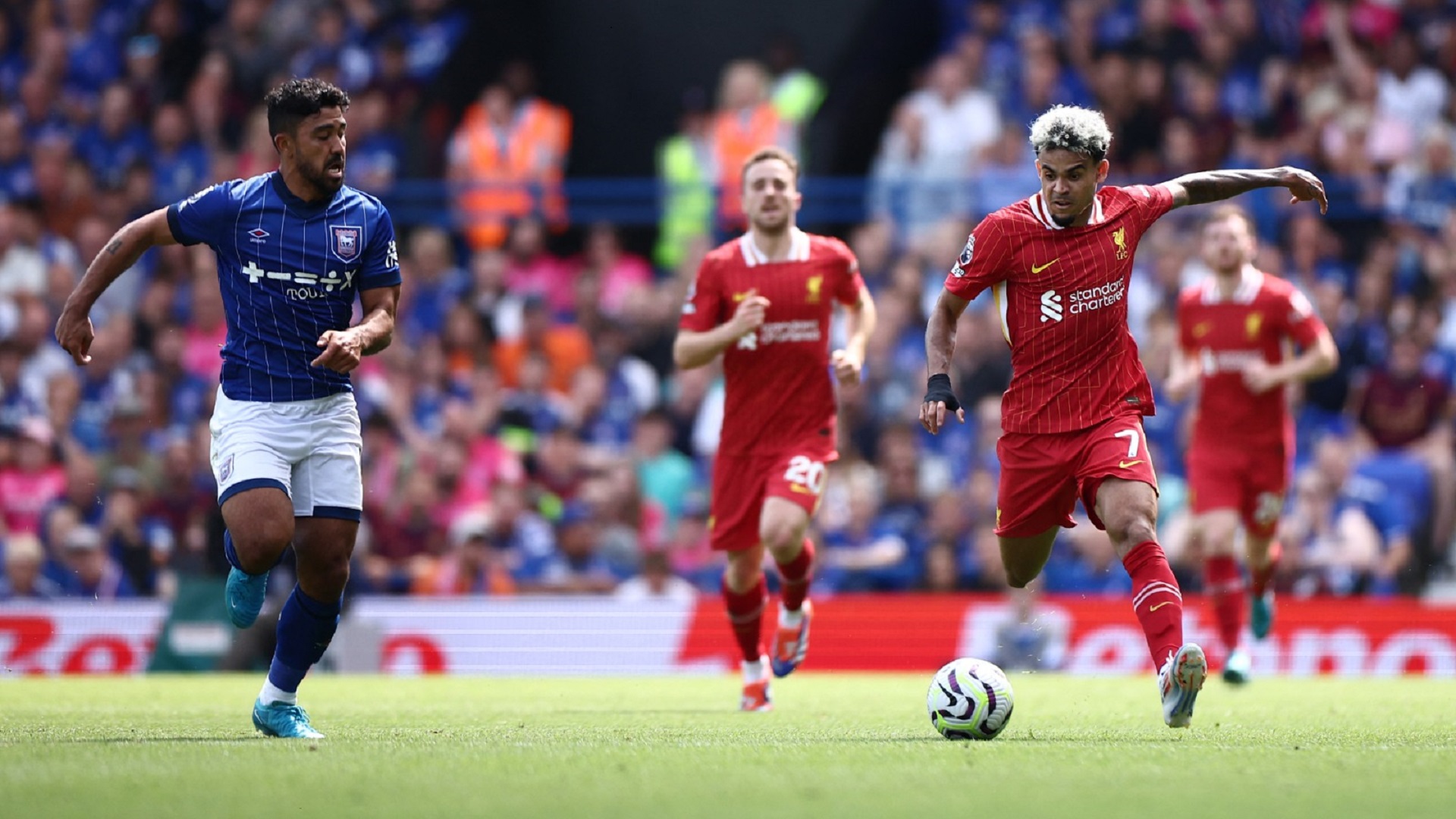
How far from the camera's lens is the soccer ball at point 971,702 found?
7.74 metres

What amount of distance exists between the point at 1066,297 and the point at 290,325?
3.38 metres

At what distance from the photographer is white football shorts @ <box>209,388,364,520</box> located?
25.8 ft

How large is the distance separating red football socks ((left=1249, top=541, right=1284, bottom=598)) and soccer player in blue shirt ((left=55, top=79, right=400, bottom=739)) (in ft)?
23.1

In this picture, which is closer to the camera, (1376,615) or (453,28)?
(1376,615)

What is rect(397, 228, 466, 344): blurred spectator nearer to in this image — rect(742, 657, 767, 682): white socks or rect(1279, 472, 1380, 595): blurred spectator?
rect(1279, 472, 1380, 595): blurred spectator

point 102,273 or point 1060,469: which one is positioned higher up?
point 102,273

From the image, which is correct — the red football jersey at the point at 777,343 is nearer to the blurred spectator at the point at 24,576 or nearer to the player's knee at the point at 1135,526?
the player's knee at the point at 1135,526

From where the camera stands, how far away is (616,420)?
18.2 meters

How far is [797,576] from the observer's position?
10.6 m

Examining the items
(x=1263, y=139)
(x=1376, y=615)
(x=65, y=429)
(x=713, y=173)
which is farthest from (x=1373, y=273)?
(x=65, y=429)

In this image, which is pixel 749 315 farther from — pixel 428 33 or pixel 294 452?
pixel 428 33

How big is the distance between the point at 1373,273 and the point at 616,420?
288 inches

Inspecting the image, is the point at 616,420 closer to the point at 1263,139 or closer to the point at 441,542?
the point at 441,542

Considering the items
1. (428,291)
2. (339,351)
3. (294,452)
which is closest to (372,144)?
(428,291)
